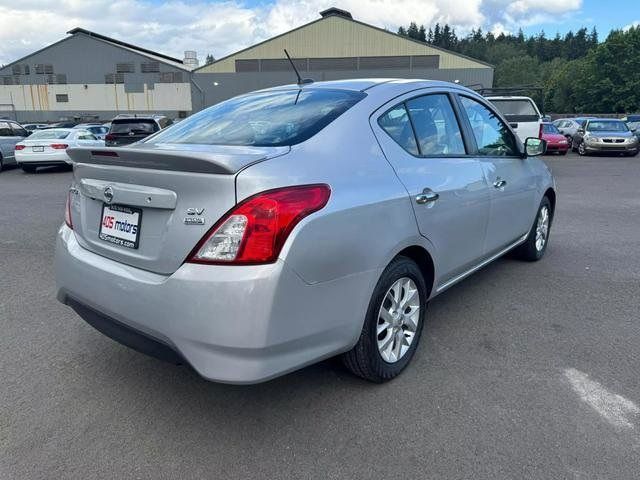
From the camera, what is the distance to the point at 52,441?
2471 millimetres

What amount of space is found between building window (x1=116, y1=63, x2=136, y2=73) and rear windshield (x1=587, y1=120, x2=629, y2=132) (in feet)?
147

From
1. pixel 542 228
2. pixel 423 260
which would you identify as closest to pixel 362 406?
pixel 423 260

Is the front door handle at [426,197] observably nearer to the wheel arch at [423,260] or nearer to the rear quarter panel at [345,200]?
the rear quarter panel at [345,200]

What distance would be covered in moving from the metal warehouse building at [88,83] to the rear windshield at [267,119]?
5058 cm

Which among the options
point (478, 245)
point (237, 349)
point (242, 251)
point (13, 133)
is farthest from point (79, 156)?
point (13, 133)

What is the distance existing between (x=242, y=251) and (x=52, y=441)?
1.37 meters

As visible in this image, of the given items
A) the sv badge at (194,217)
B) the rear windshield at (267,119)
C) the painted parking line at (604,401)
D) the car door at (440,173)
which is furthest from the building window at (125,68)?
the painted parking line at (604,401)

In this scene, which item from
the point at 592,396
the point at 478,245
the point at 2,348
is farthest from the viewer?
the point at 478,245

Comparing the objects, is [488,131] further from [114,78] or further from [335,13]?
[114,78]

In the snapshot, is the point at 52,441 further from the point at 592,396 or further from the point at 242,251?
the point at 592,396

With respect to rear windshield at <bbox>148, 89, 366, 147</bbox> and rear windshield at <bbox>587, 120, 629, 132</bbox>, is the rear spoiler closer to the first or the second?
rear windshield at <bbox>148, 89, 366, 147</bbox>

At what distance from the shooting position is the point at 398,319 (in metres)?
3.02

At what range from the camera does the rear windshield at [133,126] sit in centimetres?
1606

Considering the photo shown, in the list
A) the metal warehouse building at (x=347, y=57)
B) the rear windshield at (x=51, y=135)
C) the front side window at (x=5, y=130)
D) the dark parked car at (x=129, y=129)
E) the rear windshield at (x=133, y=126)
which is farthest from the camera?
the metal warehouse building at (x=347, y=57)
